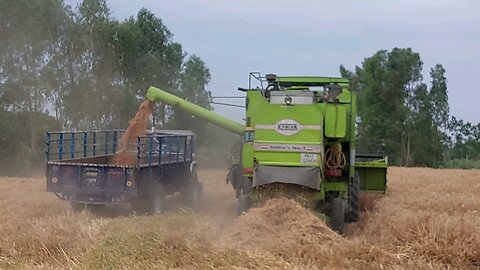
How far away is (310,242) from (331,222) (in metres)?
2.49

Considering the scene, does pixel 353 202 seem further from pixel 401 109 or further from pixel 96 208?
pixel 401 109

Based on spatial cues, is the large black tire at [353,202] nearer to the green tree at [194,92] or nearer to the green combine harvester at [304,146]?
the green combine harvester at [304,146]

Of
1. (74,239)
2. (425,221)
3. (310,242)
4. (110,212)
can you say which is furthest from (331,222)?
(110,212)

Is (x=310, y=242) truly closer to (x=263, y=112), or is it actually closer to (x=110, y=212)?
(x=263, y=112)

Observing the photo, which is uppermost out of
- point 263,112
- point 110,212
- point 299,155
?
point 263,112

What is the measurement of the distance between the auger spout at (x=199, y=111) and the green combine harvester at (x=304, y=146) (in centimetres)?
163

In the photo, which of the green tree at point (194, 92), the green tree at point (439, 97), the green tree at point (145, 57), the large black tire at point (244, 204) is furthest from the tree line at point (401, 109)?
the large black tire at point (244, 204)

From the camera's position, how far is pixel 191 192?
15.9 metres

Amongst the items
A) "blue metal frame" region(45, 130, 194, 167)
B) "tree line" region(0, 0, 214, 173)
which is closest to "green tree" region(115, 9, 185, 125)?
"tree line" region(0, 0, 214, 173)

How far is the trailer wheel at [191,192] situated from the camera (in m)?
15.7

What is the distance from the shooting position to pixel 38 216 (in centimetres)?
1167

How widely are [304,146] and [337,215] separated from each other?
1.24 metres

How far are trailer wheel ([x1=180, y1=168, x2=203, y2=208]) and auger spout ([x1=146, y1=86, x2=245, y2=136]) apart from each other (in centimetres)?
262

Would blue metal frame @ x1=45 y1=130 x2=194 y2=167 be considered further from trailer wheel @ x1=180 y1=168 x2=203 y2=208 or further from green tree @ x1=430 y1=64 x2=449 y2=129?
green tree @ x1=430 y1=64 x2=449 y2=129
